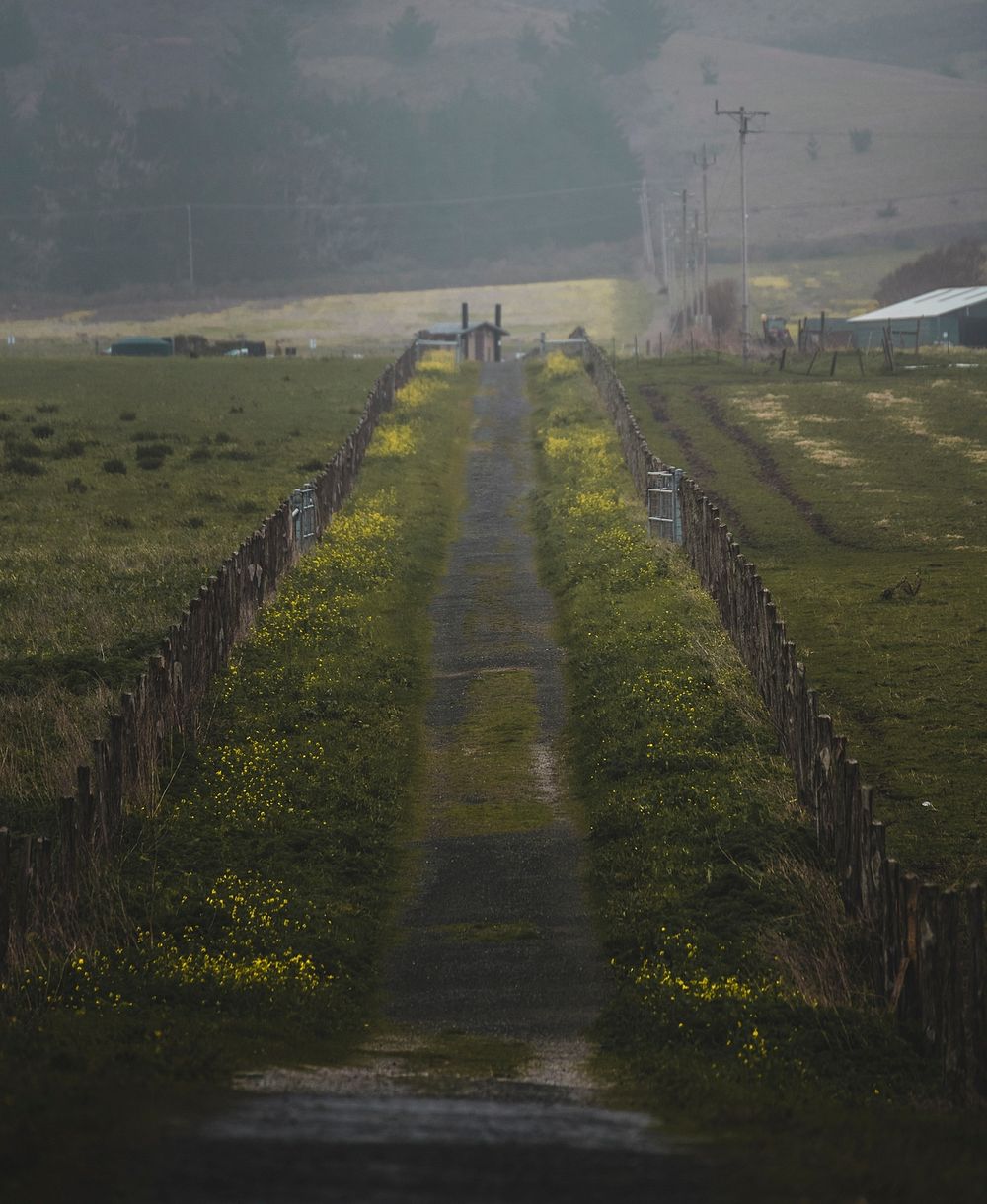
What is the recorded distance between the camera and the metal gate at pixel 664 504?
90.3 ft

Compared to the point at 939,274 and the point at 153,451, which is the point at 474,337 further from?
the point at 939,274

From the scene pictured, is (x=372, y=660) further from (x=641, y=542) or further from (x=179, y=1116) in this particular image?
(x=179, y=1116)

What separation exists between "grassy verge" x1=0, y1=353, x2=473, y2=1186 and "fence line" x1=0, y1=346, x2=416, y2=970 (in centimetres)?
26

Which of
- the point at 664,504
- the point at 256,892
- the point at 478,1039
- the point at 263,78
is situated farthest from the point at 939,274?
the point at 478,1039

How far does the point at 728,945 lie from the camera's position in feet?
38.2

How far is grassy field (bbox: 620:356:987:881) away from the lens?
15.3 metres

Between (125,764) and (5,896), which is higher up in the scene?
(125,764)

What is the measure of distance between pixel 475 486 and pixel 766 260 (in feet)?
397

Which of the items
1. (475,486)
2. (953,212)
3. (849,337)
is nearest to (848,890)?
(475,486)

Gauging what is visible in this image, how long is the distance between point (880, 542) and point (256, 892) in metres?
18.6

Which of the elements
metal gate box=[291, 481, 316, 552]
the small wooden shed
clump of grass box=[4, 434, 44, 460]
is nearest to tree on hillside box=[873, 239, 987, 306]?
the small wooden shed

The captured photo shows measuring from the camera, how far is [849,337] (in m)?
83.4

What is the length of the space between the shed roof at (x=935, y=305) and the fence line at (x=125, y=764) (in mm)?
60625

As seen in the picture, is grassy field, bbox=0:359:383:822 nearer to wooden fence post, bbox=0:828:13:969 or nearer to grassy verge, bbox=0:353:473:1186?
grassy verge, bbox=0:353:473:1186
